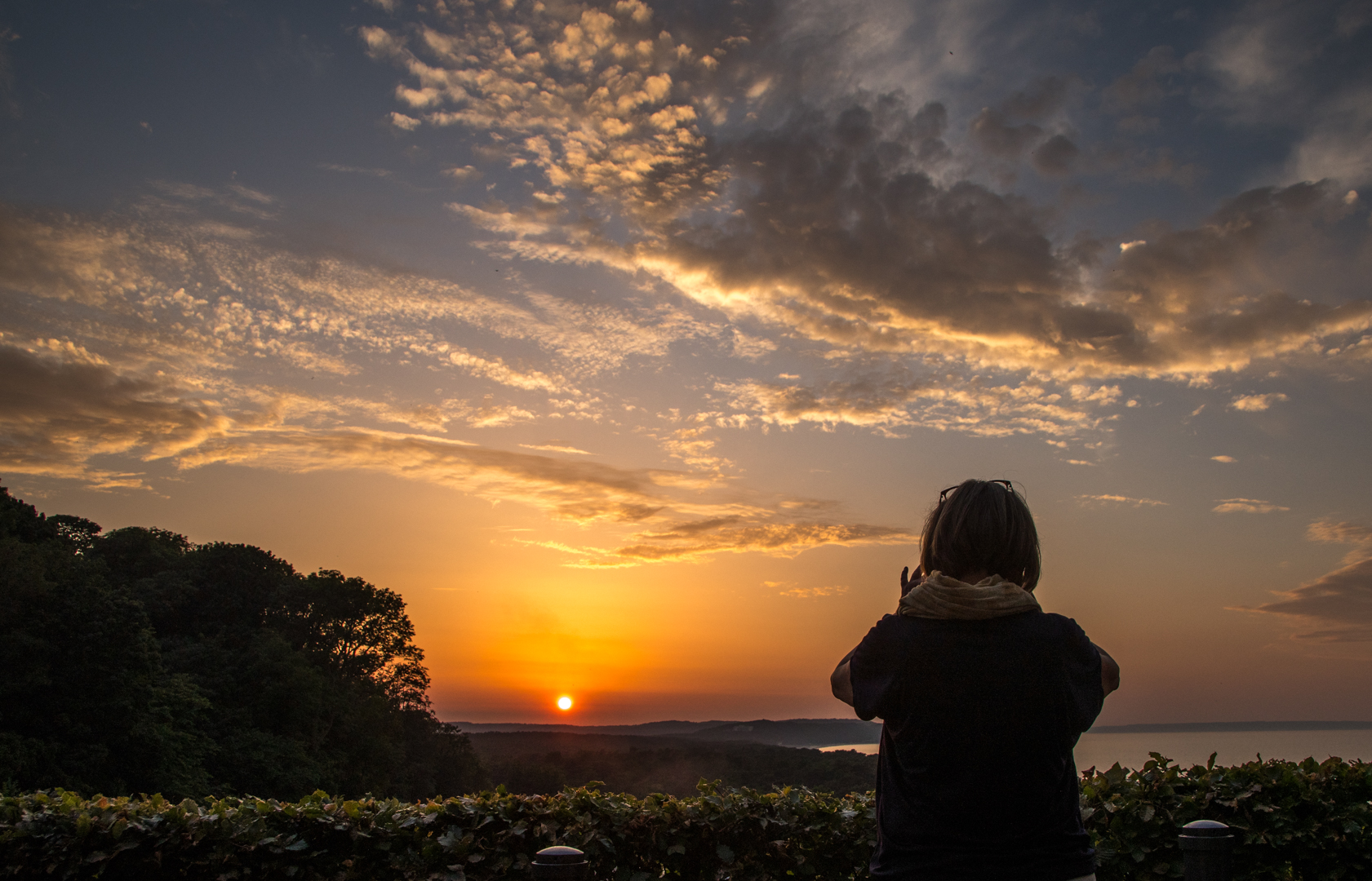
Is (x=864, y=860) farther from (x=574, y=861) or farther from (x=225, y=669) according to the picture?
(x=225, y=669)

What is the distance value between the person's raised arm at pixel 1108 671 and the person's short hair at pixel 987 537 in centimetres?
22

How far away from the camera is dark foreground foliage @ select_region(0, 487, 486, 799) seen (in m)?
31.5

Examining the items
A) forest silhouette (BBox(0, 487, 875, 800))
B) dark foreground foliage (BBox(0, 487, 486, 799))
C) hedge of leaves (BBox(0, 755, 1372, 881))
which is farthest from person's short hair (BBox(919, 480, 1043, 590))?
dark foreground foliage (BBox(0, 487, 486, 799))

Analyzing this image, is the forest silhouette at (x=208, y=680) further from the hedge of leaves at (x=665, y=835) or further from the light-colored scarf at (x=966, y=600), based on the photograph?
the light-colored scarf at (x=966, y=600)

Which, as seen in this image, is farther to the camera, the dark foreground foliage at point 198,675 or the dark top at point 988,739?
the dark foreground foliage at point 198,675

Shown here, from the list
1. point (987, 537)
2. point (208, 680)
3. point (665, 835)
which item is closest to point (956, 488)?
point (987, 537)

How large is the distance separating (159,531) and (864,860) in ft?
202

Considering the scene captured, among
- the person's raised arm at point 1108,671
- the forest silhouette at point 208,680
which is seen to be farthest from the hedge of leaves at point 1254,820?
the forest silhouette at point 208,680

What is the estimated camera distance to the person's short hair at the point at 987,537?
203cm

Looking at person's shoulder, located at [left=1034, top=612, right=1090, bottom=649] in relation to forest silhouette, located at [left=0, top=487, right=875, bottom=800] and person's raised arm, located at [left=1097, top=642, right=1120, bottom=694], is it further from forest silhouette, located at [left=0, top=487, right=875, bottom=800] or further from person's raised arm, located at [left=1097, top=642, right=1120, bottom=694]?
forest silhouette, located at [left=0, top=487, right=875, bottom=800]

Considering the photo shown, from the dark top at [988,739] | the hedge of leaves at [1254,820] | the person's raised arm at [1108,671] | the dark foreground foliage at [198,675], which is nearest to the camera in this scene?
the dark top at [988,739]

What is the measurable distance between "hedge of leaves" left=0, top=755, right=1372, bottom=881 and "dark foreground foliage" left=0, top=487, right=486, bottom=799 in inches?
1192

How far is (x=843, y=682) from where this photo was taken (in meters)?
2.01

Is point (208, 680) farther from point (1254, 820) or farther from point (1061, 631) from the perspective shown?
point (1061, 631)
